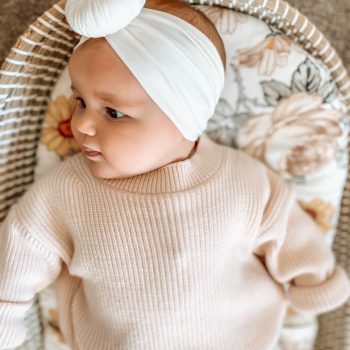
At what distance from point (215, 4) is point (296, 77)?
216 mm

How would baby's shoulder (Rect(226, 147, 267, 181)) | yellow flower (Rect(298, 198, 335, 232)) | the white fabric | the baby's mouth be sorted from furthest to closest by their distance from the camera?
1. yellow flower (Rect(298, 198, 335, 232))
2. baby's shoulder (Rect(226, 147, 267, 181))
3. the baby's mouth
4. the white fabric

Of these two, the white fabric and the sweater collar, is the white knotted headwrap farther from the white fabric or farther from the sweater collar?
the sweater collar

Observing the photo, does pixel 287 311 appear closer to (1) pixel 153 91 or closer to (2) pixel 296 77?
(2) pixel 296 77

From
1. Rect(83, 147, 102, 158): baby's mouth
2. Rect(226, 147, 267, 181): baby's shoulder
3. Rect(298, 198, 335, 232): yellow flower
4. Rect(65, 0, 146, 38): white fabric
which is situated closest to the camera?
Rect(65, 0, 146, 38): white fabric

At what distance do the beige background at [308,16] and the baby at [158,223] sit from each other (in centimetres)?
39

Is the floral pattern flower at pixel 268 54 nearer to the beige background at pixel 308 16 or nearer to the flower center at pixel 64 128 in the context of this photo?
the beige background at pixel 308 16

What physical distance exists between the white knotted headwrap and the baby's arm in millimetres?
309

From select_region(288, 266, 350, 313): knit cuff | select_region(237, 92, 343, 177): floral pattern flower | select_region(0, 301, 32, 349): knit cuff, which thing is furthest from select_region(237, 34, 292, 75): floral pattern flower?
select_region(0, 301, 32, 349): knit cuff

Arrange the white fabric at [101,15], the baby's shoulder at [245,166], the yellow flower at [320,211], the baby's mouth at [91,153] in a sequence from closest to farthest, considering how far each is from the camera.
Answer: the white fabric at [101,15] → the baby's mouth at [91,153] → the baby's shoulder at [245,166] → the yellow flower at [320,211]

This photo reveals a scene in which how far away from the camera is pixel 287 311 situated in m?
1.16

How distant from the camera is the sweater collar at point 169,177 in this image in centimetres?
88

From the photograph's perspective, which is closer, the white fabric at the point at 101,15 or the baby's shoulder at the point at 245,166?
the white fabric at the point at 101,15

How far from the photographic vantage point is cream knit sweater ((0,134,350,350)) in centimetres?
89

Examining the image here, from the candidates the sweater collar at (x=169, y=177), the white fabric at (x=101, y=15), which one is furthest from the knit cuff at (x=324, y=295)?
the white fabric at (x=101, y=15)
